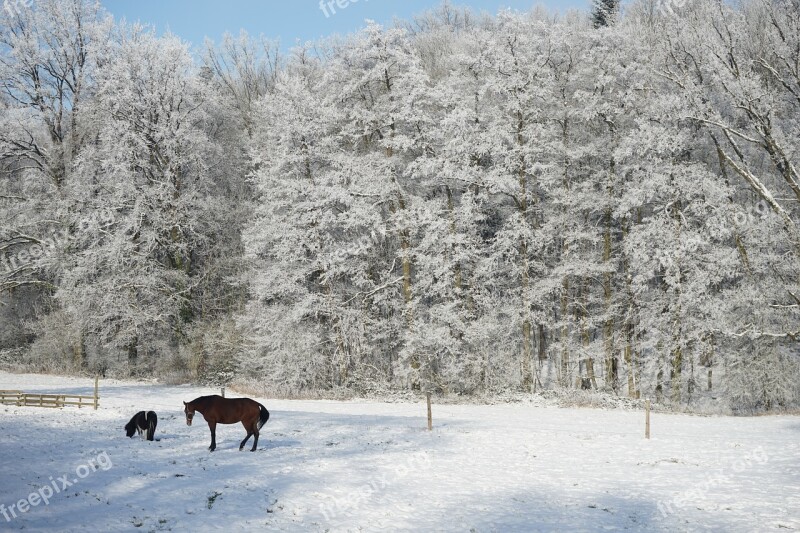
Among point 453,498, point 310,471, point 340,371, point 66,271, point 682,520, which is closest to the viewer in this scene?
point 682,520

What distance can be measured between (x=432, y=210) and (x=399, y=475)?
57.9 feet

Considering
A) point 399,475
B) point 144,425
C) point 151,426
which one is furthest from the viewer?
point 144,425

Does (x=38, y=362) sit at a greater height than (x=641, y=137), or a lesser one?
lesser

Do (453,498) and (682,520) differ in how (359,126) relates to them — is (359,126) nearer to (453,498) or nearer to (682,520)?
(453,498)

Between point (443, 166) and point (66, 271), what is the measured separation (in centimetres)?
2337

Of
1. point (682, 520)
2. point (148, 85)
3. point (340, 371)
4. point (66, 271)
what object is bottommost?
point (682, 520)

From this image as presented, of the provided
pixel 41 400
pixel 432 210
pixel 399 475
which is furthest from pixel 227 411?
pixel 432 210

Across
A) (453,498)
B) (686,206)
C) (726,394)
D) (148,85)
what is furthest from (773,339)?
(148,85)

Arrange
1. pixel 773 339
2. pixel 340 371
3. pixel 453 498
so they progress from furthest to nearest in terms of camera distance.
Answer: pixel 340 371, pixel 773 339, pixel 453 498

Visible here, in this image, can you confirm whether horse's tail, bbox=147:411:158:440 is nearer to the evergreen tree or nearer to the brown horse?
the brown horse

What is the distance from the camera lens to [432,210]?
2942cm

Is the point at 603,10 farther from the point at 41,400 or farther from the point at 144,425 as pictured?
the point at 41,400

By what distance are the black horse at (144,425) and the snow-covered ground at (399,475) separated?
13.7 inches

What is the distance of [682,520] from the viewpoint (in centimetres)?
1092
